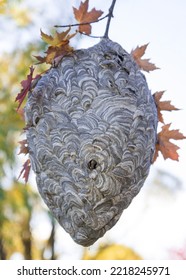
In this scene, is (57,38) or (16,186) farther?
(16,186)

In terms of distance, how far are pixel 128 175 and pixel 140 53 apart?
0.27m

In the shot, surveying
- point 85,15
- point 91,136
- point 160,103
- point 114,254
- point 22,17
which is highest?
point 22,17

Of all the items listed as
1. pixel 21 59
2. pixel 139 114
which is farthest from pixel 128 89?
pixel 21 59

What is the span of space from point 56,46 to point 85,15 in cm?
9

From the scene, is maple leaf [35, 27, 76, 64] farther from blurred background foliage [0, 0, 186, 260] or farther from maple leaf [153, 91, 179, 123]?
blurred background foliage [0, 0, 186, 260]

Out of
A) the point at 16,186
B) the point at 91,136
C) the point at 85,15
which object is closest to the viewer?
the point at 91,136

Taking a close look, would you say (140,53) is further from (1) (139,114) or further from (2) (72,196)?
(2) (72,196)

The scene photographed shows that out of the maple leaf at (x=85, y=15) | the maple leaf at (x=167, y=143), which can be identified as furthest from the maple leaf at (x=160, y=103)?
the maple leaf at (x=85, y=15)

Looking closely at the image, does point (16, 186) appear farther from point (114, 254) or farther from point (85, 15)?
point (85, 15)

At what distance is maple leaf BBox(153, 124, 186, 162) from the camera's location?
117 cm

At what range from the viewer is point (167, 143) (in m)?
1.19

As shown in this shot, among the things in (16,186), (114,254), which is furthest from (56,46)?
(114,254)

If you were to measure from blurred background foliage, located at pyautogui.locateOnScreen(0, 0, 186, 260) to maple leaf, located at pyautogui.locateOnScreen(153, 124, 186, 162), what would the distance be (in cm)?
408

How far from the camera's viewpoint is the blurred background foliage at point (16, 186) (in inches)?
219
